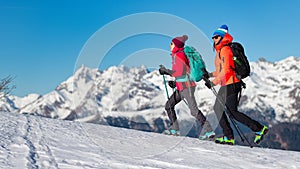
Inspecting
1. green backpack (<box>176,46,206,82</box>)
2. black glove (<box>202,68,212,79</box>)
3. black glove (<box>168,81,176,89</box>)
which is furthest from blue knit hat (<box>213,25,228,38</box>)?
black glove (<box>168,81,176,89</box>)

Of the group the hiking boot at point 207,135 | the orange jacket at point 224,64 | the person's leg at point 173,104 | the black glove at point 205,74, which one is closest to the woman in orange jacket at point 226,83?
the orange jacket at point 224,64

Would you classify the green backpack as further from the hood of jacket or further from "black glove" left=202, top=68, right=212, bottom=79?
the hood of jacket

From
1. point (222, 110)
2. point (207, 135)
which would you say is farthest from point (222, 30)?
Answer: point (207, 135)

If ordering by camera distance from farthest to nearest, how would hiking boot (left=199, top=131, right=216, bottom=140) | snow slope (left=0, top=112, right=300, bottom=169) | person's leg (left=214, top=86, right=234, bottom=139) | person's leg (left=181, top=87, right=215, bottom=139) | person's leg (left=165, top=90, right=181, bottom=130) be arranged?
1. person's leg (left=165, top=90, right=181, bottom=130)
2. hiking boot (left=199, top=131, right=216, bottom=140)
3. person's leg (left=181, top=87, right=215, bottom=139)
4. person's leg (left=214, top=86, right=234, bottom=139)
5. snow slope (left=0, top=112, right=300, bottom=169)

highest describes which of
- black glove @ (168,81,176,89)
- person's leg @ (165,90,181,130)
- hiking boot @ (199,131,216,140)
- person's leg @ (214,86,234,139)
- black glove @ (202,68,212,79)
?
black glove @ (168,81,176,89)

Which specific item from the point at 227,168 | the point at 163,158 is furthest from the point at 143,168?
the point at 227,168

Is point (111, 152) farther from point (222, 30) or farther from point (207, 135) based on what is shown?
point (222, 30)

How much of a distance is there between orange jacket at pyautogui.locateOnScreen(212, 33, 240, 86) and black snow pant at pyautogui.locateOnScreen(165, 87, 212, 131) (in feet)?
2.22

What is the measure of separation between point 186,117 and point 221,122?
3.36ft

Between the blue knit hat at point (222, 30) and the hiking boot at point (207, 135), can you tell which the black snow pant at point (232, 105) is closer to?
the hiking boot at point (207, 135)

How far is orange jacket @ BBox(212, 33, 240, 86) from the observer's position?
26.2ft

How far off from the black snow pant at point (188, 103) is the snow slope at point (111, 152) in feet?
1.94

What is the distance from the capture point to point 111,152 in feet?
21.3

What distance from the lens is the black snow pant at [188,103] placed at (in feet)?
28.6
